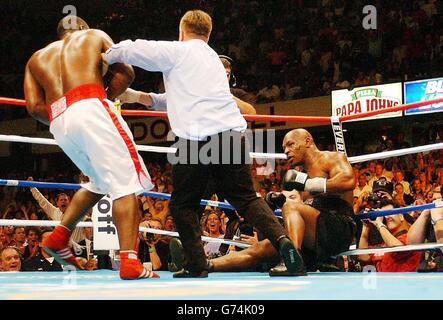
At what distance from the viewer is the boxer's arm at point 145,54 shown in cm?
228

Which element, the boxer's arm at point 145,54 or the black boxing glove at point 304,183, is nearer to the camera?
the boxer's arm at point 145,54

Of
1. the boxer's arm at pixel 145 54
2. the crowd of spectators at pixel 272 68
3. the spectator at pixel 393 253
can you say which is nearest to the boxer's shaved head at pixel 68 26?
the boxer's arm at pixel 145 54

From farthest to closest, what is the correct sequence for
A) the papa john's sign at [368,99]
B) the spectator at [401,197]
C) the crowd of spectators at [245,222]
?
the papa john's sign at [368,99]
the spectator at [401,197]
the crowd of spectators at [245,222]

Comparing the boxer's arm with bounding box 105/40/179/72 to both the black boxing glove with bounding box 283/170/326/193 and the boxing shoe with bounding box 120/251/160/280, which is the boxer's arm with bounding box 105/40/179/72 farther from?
the black boxing glove with bounding box 283/170/326/193

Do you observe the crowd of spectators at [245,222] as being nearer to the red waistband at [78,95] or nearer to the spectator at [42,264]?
the spectator at [42,264]

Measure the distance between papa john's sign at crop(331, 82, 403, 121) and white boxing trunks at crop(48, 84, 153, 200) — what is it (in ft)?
20.3

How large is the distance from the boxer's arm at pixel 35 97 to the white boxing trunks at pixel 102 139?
17 centimetres

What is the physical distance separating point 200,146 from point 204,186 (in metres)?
0.16

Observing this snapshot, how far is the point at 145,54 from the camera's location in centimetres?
231

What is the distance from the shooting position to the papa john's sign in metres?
8.15

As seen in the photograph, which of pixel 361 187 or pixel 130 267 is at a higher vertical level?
pixel 361 187

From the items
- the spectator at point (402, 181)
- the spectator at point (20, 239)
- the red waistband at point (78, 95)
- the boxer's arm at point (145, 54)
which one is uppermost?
the boxer's arm at point (145, 54)

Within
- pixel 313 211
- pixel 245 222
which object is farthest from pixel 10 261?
pixel 313 211

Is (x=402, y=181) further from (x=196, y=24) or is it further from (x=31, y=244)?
(x=196, y=24)
